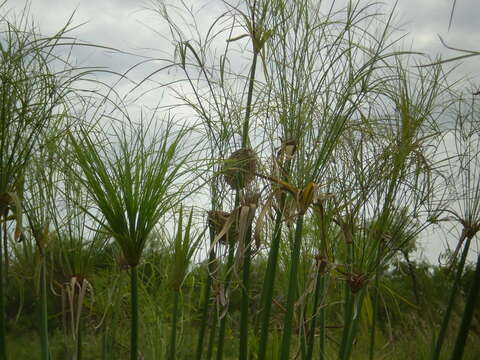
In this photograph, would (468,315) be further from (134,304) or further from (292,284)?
(134,304)

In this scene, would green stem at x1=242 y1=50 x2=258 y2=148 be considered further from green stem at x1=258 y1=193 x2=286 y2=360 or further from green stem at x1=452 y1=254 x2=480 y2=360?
green stem at x1=452 y1=254 x2=480 y2=360

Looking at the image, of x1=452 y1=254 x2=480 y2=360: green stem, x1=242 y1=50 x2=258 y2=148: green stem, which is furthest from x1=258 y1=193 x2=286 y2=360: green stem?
x1=452 y1=254 x2=480 y2=360: green stem

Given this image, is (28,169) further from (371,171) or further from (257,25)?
(371,171)

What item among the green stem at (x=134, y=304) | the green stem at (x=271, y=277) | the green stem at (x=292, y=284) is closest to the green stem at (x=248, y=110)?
the green stem at (x=271, y=277)

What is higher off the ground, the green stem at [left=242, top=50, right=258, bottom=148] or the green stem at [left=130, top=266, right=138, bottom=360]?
the green stem at [left=242, top=50, right=258, bottom=148]

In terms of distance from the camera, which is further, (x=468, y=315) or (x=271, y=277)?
(x=271, y=277)

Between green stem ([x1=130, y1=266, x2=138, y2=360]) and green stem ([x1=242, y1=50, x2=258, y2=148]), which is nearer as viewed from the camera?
green stem ([x1=130, y1=266, x2=138, y2=360])

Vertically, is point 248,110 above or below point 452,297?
above

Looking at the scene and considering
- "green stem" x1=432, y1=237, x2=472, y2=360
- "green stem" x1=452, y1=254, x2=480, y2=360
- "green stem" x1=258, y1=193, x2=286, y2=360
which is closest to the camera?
"green stem" x1=452, y1=254, x2=480, y2=360

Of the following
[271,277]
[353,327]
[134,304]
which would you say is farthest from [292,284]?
[353,327]

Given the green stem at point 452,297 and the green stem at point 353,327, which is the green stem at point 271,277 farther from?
the green stem at point 452,297

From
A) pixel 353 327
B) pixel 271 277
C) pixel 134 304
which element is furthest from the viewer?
pixel 353 327

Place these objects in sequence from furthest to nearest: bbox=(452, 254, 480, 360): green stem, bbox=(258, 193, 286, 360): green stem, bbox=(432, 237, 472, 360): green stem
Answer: bbox=(432, 237, 472, 360): green stem
bbox=(258, 193, 286, 360): green stem
bbox=(452, 254, 480, 360): green stem

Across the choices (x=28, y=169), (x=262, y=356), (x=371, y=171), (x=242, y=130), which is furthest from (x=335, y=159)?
(x=28, y=169)
